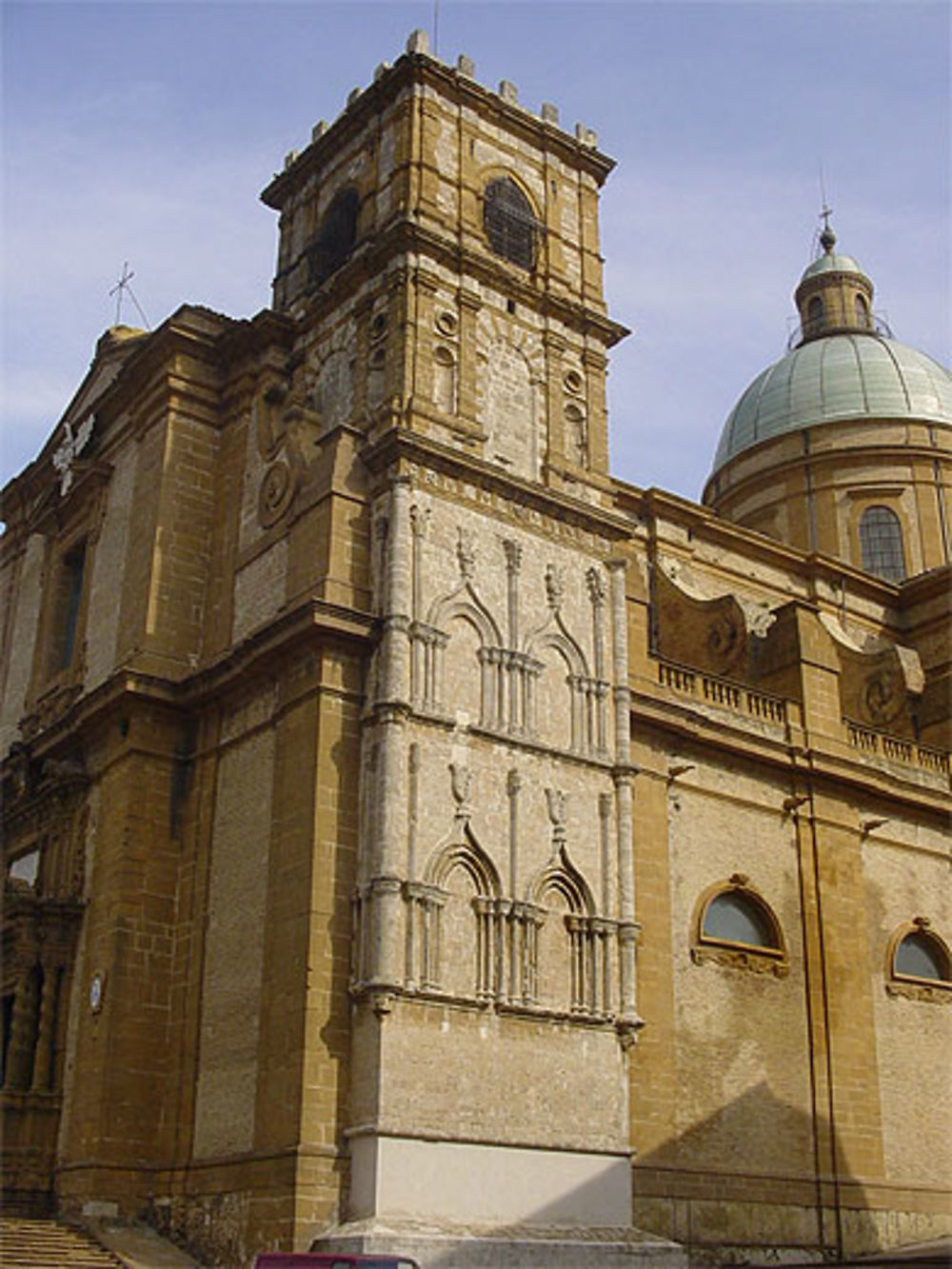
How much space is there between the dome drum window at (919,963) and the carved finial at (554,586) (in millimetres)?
8410

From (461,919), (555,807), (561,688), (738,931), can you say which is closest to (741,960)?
(738,931)

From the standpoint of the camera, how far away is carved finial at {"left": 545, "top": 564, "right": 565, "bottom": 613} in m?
23.0

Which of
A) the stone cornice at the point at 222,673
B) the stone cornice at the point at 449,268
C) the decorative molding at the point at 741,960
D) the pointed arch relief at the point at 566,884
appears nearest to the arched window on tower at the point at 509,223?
the stone cornice at the point at 449,268

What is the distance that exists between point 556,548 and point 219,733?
18.4 ft

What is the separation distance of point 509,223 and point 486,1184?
49.6ft

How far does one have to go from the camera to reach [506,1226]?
61.6 feet

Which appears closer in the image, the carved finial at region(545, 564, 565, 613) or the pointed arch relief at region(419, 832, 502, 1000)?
the pointed arch relief at region(419, 832, 502, 1000)

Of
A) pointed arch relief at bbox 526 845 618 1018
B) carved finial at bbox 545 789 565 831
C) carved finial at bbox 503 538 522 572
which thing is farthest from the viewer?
carved finial at bbox 503 538 522 572

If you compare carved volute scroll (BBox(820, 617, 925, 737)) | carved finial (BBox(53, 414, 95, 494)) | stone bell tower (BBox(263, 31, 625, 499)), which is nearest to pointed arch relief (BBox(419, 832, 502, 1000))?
stone bell tower (BBox(263, 31, 625, 499))

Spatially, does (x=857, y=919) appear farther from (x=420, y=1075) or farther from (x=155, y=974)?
(x=155, y=974)

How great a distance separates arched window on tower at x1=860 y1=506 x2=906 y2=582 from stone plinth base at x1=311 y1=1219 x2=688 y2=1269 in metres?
22.7

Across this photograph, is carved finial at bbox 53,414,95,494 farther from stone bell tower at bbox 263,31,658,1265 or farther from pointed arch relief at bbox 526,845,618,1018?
pointed arch relief at bbox 526,845,618,1018

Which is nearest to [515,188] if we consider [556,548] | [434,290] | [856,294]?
Answer: [434,290]

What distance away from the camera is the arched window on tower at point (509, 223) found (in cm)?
2578
